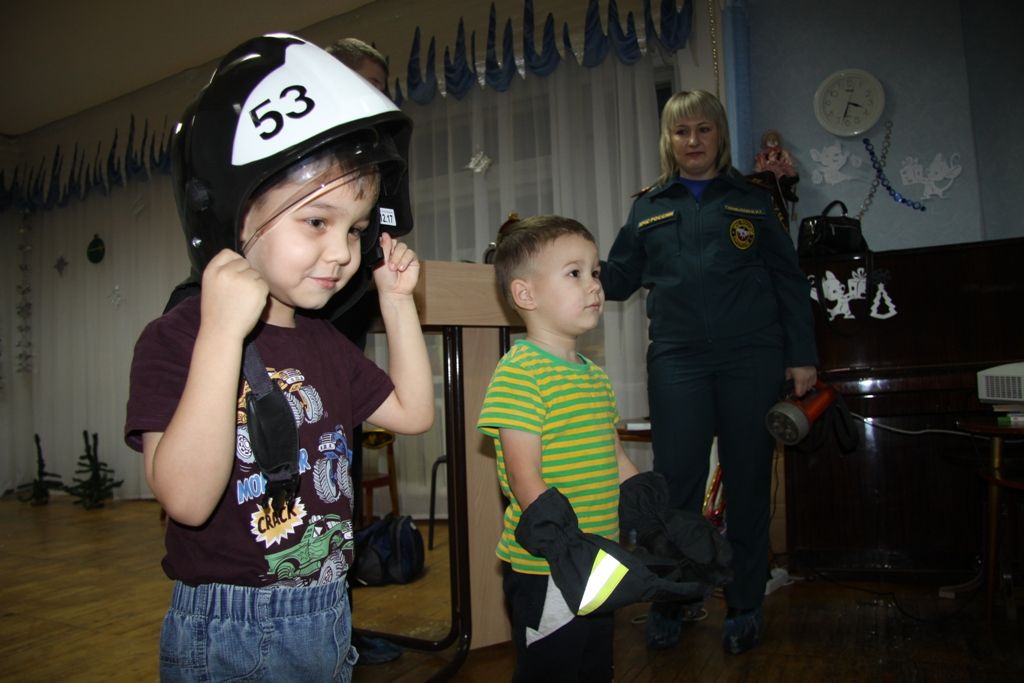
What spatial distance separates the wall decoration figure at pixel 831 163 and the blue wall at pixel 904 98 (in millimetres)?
16

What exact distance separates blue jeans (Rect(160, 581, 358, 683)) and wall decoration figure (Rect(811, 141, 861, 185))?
3.01 m

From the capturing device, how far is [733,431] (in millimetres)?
1878

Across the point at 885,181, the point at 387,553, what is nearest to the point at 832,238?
the point at 885,181

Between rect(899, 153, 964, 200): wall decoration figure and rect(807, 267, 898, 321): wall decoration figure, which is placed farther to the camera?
rect(899, 153, 964, 200): wall decoration figure

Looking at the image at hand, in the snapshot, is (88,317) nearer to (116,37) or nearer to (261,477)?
(116,37)

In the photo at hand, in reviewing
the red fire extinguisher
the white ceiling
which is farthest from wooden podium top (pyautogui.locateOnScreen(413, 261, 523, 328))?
the white ceiling

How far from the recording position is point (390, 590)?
8.55 feet

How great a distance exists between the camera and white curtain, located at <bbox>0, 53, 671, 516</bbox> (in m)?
3.56

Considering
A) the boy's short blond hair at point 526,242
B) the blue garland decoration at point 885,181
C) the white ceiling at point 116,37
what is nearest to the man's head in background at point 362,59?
the boy's short blond hair at point 526,242

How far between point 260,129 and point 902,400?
2.34 metres

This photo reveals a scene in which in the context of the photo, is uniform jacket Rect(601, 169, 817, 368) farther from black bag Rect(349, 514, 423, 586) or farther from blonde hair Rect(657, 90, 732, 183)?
black bag Rect(349, 514, 423, 586)

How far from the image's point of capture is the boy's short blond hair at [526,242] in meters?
1.27

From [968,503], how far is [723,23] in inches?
88.7

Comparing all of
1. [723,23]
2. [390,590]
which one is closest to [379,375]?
[390,590]
